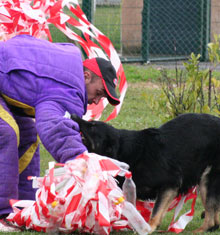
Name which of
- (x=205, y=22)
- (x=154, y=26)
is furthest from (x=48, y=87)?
(x=205, y=22)

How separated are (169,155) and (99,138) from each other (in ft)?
2.21

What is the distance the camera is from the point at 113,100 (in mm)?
4312

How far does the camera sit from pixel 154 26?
1359cm

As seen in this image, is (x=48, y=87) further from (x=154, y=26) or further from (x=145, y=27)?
(x=154, y=26)

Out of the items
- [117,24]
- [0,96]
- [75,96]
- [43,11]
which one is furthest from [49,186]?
[117,24]

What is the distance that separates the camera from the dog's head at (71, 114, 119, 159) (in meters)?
4.02

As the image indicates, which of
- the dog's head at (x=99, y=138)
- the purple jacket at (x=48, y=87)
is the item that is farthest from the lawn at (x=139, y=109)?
the purple jacket at (x=48, y=87)

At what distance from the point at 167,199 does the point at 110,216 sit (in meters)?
0.69

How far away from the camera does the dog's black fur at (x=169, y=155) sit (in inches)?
165

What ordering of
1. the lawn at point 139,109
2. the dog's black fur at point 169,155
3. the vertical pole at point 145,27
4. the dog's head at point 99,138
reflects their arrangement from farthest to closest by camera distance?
the vertical pole at point 145,27
the lawn at point 139,109
the dog's black fur at point 169,155
the dog's head at point 99,138

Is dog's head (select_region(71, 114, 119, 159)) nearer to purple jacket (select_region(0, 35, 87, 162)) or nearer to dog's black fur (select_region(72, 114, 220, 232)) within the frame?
dog's black fur (select_region(72, 114, 220, 232))

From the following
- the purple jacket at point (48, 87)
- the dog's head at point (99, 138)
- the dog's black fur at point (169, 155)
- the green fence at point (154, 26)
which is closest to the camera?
the purple jacket at point (48, 87)

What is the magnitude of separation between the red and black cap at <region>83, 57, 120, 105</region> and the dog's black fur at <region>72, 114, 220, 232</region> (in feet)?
0.84

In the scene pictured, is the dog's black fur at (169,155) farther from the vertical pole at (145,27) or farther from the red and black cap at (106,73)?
the vertical pole at (145,27)
